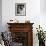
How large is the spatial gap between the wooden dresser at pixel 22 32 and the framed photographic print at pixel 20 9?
479 mm

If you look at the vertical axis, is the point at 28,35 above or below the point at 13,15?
below

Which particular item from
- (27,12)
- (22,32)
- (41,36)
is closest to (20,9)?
(27,12)

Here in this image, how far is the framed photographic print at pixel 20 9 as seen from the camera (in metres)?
5.66

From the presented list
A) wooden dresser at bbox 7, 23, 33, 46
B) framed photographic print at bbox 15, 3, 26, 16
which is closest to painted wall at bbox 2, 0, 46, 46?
framed photographic print at bbox 15, 3, 26, 16

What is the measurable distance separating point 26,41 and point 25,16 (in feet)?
3.27

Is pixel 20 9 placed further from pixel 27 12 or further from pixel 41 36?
pixel 41 36

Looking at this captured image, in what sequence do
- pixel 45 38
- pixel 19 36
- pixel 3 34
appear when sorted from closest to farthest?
pixel 3 34 < pixel 45 38 < pixel 19 36

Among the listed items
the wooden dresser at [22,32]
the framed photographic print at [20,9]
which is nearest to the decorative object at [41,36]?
the wooden dresser at [22,32]

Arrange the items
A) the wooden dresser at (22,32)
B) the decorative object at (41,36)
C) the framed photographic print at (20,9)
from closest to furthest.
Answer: the decorative object at (41,36), the wooden dresser at (22,32), the framed photographic print at (20,9)

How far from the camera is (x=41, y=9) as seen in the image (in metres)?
6.00

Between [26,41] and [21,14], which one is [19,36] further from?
[21,14]

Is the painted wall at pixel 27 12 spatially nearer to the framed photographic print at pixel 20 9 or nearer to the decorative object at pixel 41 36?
the framed photographic print at pixel 20 9

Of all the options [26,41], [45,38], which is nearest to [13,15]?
[26,41]

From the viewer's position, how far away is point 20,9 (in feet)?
18.6
